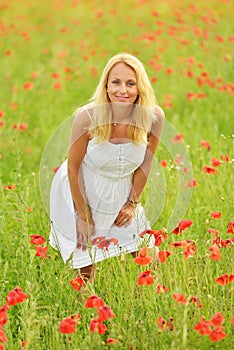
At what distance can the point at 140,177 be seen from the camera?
119 inches

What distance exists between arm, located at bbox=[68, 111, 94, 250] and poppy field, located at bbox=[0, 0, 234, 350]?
16 centimetres

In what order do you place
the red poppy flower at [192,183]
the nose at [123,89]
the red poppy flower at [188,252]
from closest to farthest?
the red poppy flower at [188,252], the nose at [123,89], the red poppy flower at [192,183]

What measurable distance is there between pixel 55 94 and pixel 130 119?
3.41 metres

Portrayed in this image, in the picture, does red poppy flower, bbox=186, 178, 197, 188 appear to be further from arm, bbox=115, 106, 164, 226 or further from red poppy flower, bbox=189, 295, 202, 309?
red poppy flower, bbox=189, 295, 202, 309

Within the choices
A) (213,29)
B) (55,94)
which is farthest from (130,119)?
(213,29)

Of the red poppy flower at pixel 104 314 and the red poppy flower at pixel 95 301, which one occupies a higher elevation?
the red poppy flower at pixel 95 301

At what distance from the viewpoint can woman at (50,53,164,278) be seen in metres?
2.85

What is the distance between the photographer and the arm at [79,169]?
2846 mm

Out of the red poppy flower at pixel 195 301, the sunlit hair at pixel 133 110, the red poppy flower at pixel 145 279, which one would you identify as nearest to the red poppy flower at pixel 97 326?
the red poppy flower at pixel 145 279

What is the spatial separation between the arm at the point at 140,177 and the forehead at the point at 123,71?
0.80 feet

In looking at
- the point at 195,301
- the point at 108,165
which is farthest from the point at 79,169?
the point at 195,301

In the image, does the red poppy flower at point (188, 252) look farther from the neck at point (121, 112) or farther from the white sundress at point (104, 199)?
the neck at point (121, 112)

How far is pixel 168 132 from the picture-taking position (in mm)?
4441

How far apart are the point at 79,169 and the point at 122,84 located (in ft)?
1.41
